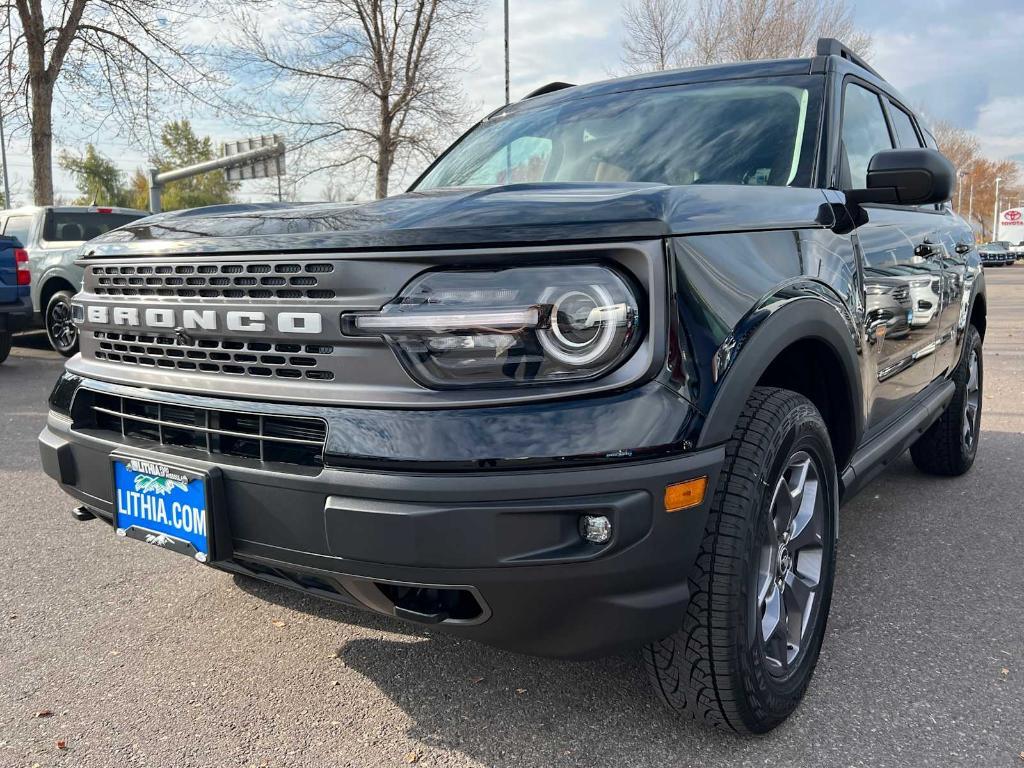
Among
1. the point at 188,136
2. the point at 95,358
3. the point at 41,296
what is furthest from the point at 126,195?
the point at 95,358

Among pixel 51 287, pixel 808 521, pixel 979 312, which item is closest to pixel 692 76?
pixel 808 521

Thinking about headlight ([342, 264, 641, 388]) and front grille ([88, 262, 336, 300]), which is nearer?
headlight ([342, 264, 641, 388])

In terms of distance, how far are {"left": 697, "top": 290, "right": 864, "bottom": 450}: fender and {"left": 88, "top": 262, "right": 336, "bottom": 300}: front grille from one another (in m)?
0.83

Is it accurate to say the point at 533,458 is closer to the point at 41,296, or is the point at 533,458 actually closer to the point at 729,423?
the point at 729,423

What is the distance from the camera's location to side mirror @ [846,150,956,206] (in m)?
2.39

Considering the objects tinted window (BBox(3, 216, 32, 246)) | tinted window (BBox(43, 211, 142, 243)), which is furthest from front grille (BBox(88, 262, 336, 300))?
tinted window (BBox(3, 216, 32, 246))

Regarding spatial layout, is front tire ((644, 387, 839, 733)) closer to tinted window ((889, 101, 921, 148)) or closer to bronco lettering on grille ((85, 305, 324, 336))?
bronco lettering on grille ((85, 305, 324, 336))

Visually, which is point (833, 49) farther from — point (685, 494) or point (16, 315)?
point (16, 315)

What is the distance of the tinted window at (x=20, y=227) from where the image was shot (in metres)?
9.53

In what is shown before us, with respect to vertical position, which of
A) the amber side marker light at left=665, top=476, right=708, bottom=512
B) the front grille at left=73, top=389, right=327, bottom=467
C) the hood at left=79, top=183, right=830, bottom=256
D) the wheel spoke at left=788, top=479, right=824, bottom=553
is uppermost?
the hood at left=79, top=183, right=830, bottom=256

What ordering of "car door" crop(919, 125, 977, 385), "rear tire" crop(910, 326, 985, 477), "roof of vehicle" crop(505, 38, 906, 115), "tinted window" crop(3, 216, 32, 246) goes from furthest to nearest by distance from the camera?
"tinted window" crop(3, 216, 32, 246)
"rear tire" crop(910, 326, 985, 477)
"car door" crop(919, 125, 977, 385)
"roof of vehicle" crop(505, 38, 906, 115)

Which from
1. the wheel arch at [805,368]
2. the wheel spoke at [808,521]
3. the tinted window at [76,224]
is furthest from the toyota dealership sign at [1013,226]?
the wheel spoke at [808,521]

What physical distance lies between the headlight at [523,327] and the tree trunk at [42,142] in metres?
15.8

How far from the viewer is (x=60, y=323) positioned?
9117 mm
